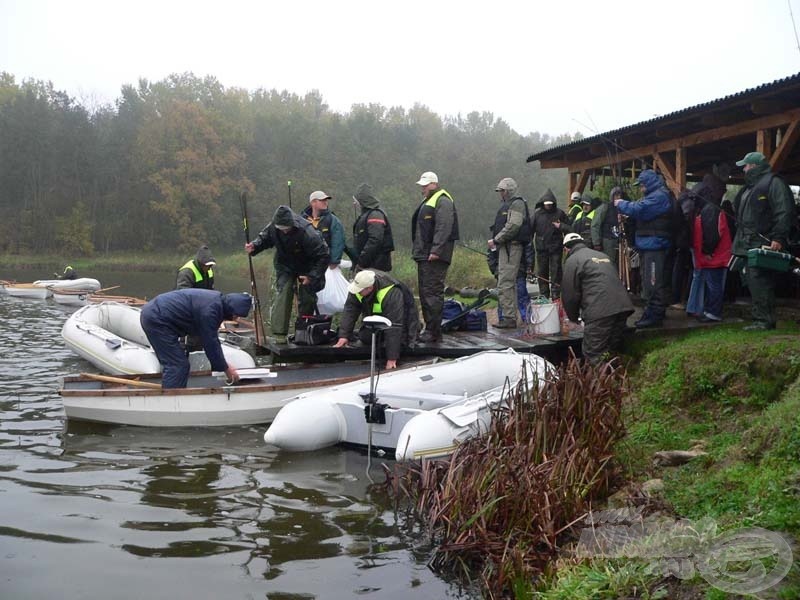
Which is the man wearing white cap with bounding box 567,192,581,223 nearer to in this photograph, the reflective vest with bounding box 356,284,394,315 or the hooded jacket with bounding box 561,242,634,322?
the hooded jacket with bounding box 561,242,634,322

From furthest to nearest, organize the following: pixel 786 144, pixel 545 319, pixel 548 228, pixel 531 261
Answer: pixel 548 228
pixel 531 261
pixel 545 319
pixel 786 144

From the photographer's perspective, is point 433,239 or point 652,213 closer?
point 652,213

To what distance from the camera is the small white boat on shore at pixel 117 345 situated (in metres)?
10.4

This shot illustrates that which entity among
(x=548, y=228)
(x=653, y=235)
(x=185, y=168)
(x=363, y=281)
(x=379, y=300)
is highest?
(x=185, y=168)

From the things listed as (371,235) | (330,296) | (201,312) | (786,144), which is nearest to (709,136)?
(786,144)

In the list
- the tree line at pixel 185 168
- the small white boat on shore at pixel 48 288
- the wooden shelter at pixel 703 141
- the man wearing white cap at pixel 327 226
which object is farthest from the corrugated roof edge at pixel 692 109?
the tree line at pixel 185 168

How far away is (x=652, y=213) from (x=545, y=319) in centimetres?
Answer: 197

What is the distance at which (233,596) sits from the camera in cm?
479

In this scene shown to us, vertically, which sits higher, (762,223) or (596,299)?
(762,223)

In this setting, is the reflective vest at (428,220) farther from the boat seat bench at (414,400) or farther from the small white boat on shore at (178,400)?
the boat seat bench at (414,400)

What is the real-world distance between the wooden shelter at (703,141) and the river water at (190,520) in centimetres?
608

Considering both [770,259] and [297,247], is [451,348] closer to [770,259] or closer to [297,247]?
[297,247]

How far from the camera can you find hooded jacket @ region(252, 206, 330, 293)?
9961 millimetres

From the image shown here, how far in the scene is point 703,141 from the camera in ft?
35.4
